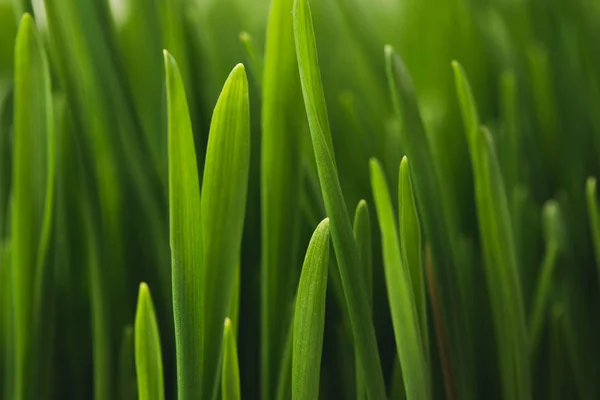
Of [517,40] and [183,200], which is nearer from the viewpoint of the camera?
[183,200]

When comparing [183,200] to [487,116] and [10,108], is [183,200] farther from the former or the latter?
[487,116]

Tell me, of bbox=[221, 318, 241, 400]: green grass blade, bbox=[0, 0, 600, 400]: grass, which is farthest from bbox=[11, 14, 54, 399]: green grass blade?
bbox=[221, 318, 241, 400]: green grass blade

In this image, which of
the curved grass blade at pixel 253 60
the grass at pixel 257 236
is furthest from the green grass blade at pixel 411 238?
the curved grass blade at pixel 253 60

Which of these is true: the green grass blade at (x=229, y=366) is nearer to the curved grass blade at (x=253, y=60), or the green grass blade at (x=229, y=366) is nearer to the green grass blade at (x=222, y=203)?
the green grass blade at (x=222, y=203)

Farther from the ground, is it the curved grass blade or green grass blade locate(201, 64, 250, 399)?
the curved grass blade

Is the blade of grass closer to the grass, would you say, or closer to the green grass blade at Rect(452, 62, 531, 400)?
the grass

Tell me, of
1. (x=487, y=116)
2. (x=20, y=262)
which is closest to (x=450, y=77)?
(x=487, y=116)

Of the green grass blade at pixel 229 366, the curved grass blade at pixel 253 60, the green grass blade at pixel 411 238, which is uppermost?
the curved grass blade at pixel 253 60
